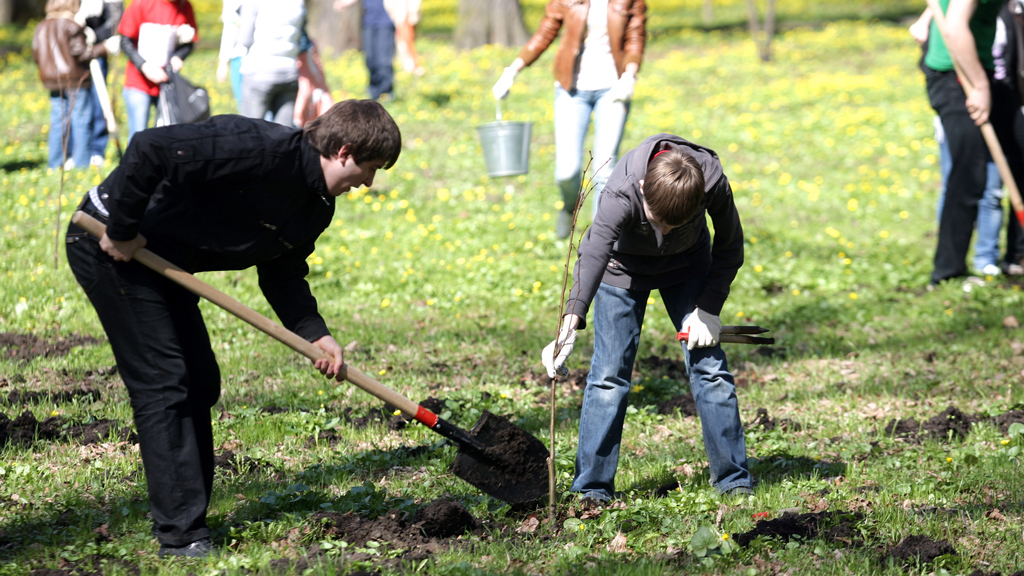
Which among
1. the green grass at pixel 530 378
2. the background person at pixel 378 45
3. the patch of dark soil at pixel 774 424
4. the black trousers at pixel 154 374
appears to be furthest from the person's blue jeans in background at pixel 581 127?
the background person at pixel 378 45

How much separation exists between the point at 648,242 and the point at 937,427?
2111 millimetres

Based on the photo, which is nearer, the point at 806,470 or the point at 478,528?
the point at 478,528

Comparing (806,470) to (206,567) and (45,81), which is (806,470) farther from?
(45,81)

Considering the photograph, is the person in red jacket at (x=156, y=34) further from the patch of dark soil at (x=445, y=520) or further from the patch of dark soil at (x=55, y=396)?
the patch of dark soil at (x=445, y=520)

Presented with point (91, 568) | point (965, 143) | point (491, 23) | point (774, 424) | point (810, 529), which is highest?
point (491, 23)

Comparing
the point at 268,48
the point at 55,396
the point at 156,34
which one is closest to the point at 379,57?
the point at 156,34

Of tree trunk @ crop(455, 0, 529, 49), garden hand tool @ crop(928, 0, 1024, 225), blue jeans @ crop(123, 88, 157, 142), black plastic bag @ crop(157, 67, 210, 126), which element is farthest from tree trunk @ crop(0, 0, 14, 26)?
garden hand tool @ crop(928, 0, 1024, 225)

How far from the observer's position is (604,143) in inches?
262

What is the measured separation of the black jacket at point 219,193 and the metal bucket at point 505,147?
13.7 ft

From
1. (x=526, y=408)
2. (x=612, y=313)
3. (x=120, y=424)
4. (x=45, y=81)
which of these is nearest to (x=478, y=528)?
(x=612, y=313)

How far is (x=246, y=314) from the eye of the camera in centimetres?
317

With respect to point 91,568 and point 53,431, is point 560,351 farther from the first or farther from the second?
point 53,431

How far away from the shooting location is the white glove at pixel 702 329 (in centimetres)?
340

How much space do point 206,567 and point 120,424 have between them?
1601mm
